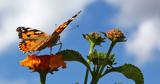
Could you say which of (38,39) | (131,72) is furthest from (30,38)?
(131,72)

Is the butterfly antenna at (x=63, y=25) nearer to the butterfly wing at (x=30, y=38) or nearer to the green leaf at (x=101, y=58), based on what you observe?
the butterfly wing at (x=30, y=38)

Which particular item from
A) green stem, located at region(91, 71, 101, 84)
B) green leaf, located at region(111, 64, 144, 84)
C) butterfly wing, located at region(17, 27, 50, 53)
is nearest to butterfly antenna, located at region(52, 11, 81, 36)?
butterfly wing, located at region(17, 27, 50, 53)

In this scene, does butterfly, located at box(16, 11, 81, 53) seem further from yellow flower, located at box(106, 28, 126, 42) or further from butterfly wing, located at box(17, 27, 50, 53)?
yellow flower, located at box(106, 28, 126, 42)

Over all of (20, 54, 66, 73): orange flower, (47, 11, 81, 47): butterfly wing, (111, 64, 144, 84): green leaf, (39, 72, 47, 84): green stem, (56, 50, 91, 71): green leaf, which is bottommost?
(39, 72, 47, 84): green stem

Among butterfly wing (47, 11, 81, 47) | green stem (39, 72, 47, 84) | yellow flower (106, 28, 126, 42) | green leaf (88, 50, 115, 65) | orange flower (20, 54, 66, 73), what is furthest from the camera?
yellow flower (106, 28, 126, 42)

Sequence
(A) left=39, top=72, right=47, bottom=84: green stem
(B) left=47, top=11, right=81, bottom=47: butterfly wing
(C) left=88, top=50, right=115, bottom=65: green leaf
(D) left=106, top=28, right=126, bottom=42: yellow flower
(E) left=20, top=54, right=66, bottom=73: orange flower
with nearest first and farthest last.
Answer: (E) left=20, top=54, right=66, bottom=73: orange flower < (A) left=39, top=72, right=47, bottom=84: green stem < (B) left=47, top=11, right=81, bottom=47: butterfly wing < (C) left=88, top=50, right=115, bottom=65: green leaf < (D) left=106, top=28, right=126, bottom=42: yellow flower

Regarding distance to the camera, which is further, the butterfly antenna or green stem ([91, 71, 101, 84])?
green stem ([91, 71, 101, 84])

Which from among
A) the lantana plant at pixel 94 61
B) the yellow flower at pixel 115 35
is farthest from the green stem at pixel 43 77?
the yellow flower at pixel 115 35

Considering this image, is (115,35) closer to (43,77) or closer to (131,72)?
(131,72)
